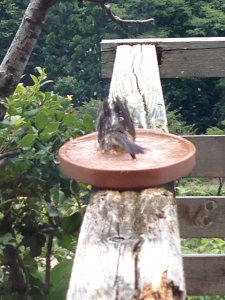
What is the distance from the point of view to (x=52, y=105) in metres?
1.08

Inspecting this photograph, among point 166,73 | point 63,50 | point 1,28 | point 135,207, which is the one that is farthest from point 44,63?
point 135,207

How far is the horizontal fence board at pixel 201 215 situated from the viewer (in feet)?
4.50

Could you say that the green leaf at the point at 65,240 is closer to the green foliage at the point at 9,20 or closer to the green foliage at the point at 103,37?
the green foliage at the point at 103,37

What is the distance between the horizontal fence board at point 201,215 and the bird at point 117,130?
59 centimetres

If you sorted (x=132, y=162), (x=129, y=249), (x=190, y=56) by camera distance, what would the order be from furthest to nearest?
(x=190, y=56)
(x=132, y=162)
(x=129, y=249)

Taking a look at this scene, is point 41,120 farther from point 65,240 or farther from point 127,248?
point 127,248

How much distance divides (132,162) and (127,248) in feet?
0.71

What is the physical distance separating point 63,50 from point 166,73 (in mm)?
11975

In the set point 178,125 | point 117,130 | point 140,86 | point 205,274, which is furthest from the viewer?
point 178,125

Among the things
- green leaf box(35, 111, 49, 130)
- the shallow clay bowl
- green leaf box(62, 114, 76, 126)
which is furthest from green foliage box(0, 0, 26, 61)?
the shallow clay bowl

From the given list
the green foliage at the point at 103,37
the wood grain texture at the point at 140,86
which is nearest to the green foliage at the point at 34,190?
the wood grain texture at the point at 140,86

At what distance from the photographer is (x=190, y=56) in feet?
4.25

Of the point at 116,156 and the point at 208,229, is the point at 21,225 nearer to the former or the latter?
the point at 116,156

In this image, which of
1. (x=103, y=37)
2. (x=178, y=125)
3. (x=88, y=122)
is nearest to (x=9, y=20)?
(x=103, y=37)
